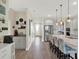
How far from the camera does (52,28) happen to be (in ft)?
47.3

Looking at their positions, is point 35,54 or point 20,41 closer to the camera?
point 35,54

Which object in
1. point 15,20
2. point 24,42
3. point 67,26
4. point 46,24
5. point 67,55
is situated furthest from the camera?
point 46,24

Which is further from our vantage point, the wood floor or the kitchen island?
the kitchen island

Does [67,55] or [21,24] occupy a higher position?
[21,24]

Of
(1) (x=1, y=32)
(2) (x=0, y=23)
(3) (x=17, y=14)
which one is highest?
(3) (x=17, y=14)

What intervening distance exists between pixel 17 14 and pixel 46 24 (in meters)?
5.48

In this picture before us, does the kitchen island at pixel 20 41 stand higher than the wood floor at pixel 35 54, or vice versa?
the kitchen island at pixel 20 41

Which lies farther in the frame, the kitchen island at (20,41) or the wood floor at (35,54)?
the kitchen island at (20,41)

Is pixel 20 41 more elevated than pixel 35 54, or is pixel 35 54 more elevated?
pixel 20 41

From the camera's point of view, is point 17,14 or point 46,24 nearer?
point 17,14

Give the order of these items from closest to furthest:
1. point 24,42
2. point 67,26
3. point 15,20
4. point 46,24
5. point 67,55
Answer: point 67,55 → point 24,42 → point 15,20 → point 67,26 → point 46,24

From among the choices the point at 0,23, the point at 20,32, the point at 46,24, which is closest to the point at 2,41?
the point at 0,23

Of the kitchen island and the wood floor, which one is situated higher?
the kitchen island

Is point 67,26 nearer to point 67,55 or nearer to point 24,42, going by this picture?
point 24,42
